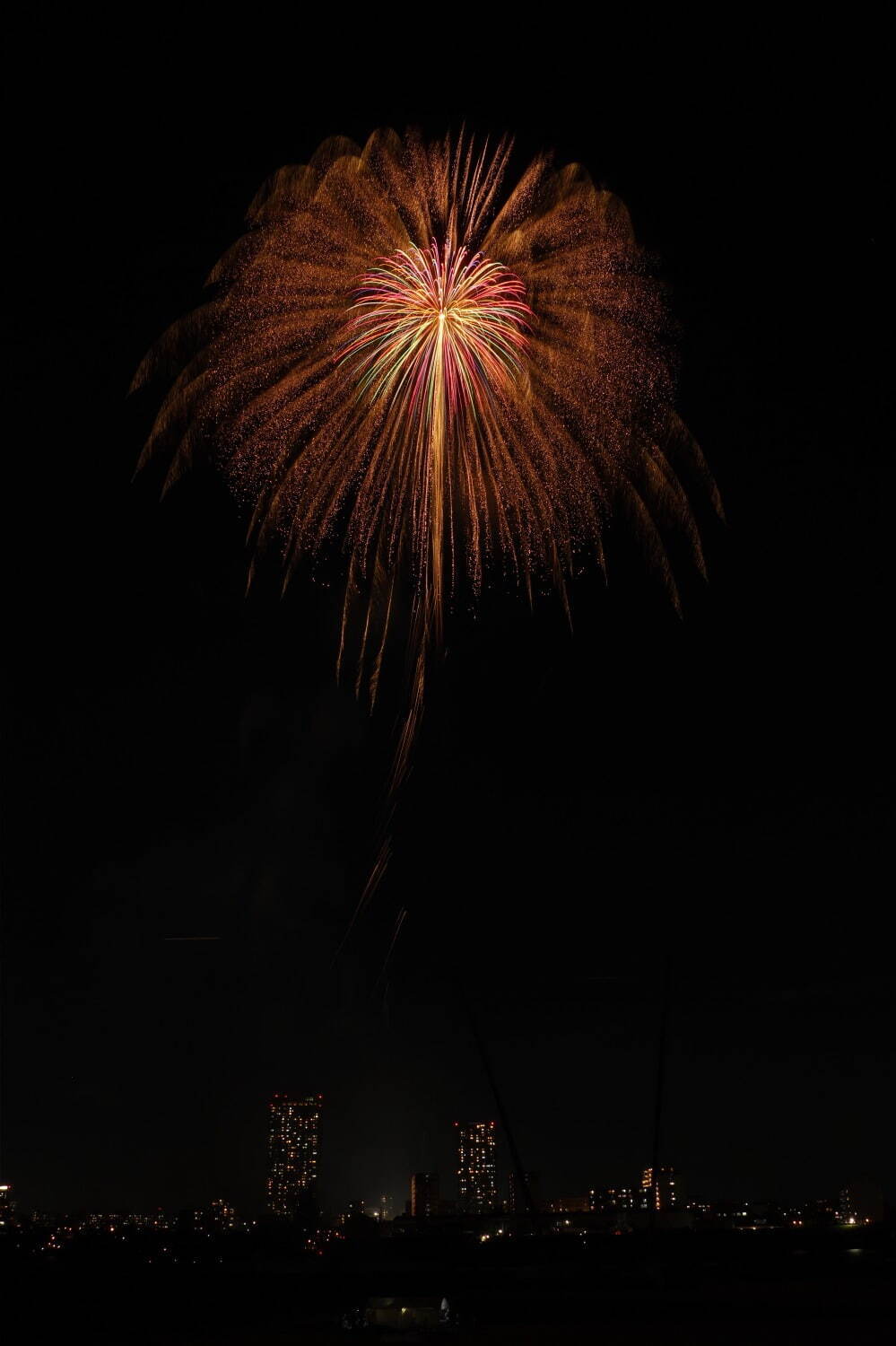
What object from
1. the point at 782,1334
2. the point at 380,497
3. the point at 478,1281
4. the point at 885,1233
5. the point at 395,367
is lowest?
the point at 782,1334

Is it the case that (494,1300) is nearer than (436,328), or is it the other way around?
(494,1300)

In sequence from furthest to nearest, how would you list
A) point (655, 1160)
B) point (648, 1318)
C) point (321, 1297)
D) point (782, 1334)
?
point (655, 1160), point (321, 1297), point (648, 1318), point (782, 1334)

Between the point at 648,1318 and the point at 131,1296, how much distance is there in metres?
5.95

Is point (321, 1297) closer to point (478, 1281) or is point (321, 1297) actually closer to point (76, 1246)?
point (478, 1281)

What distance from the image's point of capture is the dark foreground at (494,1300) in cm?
1373

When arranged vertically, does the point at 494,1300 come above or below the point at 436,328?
below

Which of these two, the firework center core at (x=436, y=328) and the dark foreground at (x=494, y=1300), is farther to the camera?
the firework center core at (x=436, y=328)

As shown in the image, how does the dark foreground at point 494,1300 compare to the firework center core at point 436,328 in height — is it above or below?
below

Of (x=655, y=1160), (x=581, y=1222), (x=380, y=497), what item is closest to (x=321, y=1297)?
(x=380, y=497)

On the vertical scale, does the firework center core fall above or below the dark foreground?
above

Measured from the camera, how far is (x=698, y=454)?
20062 mm

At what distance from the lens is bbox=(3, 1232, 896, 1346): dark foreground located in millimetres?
13727

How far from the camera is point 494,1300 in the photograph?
625 inches

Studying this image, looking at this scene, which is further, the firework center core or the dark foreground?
the firework center core
